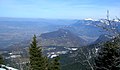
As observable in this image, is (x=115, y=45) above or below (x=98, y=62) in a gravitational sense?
above

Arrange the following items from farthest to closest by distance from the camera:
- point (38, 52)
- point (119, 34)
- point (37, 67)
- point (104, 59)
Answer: point (38, 52)
point (37, 67)
point (104, 59)
point (119, 34)

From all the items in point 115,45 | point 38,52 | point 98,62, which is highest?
point 115,45

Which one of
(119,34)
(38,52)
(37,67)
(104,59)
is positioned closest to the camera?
(119,34)

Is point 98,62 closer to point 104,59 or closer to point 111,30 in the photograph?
point 104,59

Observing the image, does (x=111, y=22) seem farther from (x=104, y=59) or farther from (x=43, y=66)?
(x=43, y=66)

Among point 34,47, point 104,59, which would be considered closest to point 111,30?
point 104,59

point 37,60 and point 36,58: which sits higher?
point 36,58

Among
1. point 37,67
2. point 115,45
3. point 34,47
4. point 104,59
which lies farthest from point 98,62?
point 34,47

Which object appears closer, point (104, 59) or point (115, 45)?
point (115, 45)

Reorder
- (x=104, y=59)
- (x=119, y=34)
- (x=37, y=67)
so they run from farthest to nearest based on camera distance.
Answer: (x=37, y=67) → (x=104, y=59) → (x=119, y=34)
